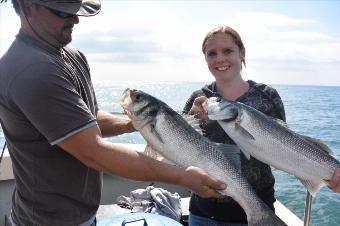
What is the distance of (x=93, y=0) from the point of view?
2768mm

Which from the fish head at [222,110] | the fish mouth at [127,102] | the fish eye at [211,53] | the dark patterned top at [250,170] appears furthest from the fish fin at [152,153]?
the fish eye at [211,53]

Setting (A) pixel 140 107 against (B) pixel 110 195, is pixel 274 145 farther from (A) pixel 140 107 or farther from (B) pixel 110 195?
(B) pixel 110 195

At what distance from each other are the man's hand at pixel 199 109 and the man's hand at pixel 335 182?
1220 mm

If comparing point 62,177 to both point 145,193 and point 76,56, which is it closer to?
point 76,56

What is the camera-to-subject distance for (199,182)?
2.87 meters

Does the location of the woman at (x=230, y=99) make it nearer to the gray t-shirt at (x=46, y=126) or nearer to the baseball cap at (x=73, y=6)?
the gray t-shirt at (x=46, y=126)

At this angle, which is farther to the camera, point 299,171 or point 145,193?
point 145,193

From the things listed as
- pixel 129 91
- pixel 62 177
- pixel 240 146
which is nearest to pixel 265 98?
pixel 240 146

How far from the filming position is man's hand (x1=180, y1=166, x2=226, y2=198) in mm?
2818

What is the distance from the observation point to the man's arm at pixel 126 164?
7.95 feet

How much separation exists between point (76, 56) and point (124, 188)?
375 cm

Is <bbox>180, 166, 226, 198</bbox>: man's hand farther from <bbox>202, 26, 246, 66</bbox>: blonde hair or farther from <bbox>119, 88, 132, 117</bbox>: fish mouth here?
<bbox>202, 26, 246, 66</bbox>: blonde hair

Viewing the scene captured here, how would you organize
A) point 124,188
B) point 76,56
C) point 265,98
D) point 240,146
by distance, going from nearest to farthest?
point 76,56 → point 240,146 → point 265,98 → point 124,188

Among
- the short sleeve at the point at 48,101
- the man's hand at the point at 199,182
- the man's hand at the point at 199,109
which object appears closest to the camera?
the short sleeve at the point at 48,101
